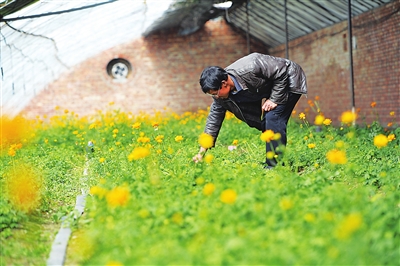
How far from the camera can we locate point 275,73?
17.4 feet

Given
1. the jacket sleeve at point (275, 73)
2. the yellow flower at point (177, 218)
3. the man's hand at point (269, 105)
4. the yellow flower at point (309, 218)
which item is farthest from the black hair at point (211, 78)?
the yellow flower at point (309, 218)

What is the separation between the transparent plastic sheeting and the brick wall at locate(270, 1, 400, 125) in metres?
3.66

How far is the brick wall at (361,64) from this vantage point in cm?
1172

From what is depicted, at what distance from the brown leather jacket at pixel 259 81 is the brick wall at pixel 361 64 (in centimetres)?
469

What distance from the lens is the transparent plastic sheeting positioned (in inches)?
388

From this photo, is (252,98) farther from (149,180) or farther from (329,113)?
(329,113)

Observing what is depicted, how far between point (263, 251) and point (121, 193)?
720 millimetres

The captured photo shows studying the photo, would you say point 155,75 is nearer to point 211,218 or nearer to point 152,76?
point 152,76

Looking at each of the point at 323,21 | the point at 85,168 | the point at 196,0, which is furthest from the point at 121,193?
the point at 323,21

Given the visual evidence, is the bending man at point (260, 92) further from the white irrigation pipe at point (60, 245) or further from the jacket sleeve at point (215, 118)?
the white irrigation pipe at point (60, 245)

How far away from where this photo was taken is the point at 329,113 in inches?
587

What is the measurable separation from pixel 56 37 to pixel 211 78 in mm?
8091

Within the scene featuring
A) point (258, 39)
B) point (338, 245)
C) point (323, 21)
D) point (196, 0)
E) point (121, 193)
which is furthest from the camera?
point (258, 39)

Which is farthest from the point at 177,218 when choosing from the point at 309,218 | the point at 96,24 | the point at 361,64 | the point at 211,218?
the point at 361,64
